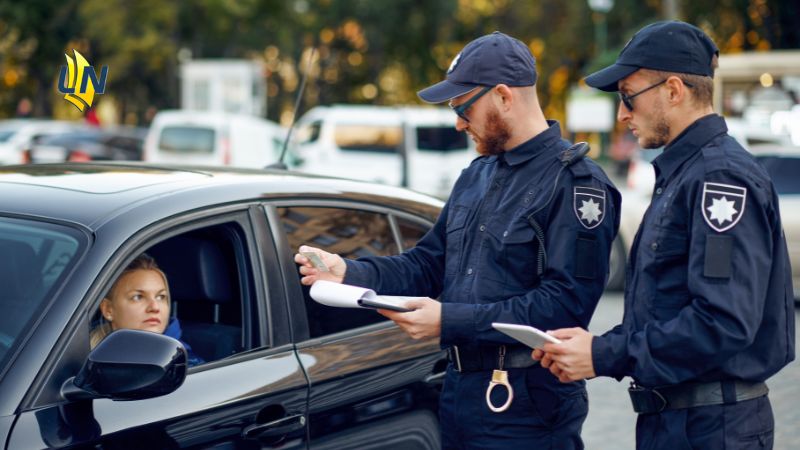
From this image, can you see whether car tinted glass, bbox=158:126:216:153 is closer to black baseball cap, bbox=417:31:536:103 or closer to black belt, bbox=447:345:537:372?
black baseball cap, bbox=417:31:536:103

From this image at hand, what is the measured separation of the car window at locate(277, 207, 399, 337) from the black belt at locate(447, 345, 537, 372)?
19.0 inches

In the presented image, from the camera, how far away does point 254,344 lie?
3307 mm

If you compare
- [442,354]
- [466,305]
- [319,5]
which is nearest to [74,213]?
[466,305]

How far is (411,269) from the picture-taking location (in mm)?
3439

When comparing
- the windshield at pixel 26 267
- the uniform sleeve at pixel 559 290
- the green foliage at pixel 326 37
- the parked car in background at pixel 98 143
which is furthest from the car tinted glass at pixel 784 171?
the green foliage at pixel 326 37

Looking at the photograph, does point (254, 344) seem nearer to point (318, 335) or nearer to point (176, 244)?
point (318, 335)

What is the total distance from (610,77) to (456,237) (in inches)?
27.1

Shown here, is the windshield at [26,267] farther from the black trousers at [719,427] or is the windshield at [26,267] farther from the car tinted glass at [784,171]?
the car tinted glass at [784,171]

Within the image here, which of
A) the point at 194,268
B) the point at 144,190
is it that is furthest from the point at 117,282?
the point at 194,268

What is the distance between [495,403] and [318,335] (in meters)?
0.60

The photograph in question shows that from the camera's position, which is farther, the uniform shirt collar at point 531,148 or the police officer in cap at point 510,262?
the uniform shirt collar at point 531,148

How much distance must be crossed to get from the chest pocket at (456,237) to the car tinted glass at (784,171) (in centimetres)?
861

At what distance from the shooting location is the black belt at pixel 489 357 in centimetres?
312

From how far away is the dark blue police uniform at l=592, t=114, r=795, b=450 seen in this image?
2543mm
